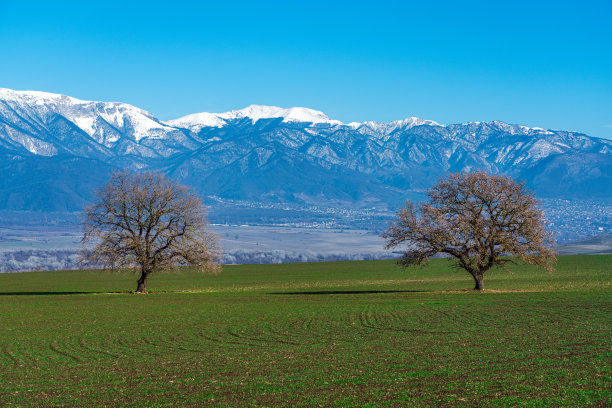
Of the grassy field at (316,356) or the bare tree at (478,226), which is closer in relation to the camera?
the grassy field at (316,356)

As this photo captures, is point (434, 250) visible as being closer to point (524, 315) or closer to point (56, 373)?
point (524, 315)

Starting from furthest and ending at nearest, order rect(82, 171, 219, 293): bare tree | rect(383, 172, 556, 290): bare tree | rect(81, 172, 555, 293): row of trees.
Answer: rect(82, 171, 219, 293): bare tree → rect(81, 172, 555, 293): row of trees → rect(383, 172, 556, 290): bare tree

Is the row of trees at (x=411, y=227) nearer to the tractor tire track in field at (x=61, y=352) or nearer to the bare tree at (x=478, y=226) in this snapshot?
the bare tree at (x=478, y=226)

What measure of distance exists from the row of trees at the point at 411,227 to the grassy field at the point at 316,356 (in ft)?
35.3

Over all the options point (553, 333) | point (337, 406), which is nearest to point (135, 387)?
point (337, 406)

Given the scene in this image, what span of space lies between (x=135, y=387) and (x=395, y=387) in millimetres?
8302

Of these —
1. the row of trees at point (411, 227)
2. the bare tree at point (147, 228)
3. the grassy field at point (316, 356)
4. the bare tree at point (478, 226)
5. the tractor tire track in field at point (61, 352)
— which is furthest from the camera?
the bare tree at point (147, 228)

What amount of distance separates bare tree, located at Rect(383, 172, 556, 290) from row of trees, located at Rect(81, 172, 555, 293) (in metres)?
0.09

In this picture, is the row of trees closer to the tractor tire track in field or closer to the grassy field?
the grassy field

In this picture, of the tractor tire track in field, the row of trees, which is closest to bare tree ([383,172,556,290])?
the row of trees

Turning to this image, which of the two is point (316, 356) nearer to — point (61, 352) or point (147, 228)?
point (61, 352)

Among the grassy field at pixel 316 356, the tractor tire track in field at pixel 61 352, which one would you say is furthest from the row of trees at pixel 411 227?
the tractor tire track in field at pixel 61 352

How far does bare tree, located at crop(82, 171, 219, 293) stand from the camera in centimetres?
6397

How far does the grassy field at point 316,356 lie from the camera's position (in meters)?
19.4
